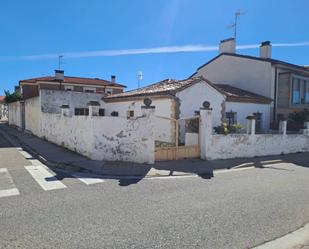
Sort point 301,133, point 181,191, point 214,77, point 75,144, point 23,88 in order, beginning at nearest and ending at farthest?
point 181,191 < point 75,144 < point 301,133 < point 214,77 < point 23,88

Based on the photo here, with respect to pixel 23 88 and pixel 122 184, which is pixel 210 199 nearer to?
pixel 122 184

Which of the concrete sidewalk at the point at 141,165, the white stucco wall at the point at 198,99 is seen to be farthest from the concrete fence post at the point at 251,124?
the white stucco wall at the point at 198,99

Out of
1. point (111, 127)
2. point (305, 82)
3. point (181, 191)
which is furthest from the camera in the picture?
point (305, 82)

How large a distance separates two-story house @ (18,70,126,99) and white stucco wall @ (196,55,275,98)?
13.8 m

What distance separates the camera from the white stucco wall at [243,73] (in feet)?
65.2

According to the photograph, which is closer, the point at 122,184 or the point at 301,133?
the point at 122,184

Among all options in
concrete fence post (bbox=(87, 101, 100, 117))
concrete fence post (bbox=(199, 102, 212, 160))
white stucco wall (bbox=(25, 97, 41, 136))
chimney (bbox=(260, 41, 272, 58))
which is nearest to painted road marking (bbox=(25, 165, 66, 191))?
concrete fence post (bbox=(87, 101, 100, 117))

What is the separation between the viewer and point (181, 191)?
23.0ft

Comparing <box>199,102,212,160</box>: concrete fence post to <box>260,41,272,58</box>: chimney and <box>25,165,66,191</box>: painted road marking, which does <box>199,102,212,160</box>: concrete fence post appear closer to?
<box>25,165,66,191</box>: painted road marking

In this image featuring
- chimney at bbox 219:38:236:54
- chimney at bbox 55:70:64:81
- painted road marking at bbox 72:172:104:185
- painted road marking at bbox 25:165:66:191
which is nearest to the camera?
painted road marking at bbox 25:165:66:191

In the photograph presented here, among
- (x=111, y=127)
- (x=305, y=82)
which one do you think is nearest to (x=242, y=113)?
(x=305, y=82)

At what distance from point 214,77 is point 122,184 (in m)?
18.5

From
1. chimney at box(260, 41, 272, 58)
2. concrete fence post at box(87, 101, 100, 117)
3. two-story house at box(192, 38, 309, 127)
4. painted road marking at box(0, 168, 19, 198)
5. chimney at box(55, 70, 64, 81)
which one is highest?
chimney at box(260, 41, 272, 58)

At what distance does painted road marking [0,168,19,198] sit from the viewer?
6.54 metres
